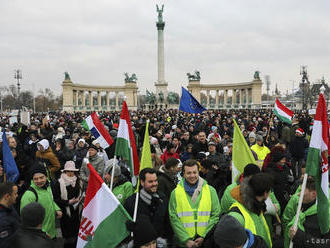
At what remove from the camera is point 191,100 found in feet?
35.6

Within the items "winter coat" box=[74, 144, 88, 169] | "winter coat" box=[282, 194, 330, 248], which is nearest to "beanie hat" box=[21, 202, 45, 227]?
"winter coat" box=[282, 194, 330, 248]

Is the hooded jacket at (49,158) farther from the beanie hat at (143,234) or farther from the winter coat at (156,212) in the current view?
the beanie hat at (143,234)

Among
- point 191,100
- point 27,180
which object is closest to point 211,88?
point 191,100

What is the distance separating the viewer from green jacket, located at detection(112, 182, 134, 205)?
4990 millimetres

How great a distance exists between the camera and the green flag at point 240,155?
16.0ft

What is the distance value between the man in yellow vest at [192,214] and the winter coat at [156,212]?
101 mm

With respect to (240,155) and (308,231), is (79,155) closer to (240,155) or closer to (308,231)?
(240,155)

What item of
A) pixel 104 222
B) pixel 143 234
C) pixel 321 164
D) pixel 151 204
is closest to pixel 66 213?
pixel 151 204

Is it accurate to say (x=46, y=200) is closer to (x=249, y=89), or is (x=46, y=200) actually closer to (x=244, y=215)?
(x=244, y=215)

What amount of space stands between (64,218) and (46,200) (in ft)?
3.49

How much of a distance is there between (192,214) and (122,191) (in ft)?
4.62

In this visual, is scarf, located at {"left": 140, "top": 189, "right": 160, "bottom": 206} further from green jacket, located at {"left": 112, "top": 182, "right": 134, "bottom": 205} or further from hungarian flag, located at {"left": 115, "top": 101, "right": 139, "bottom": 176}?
hungarian flag, located at {"left": 115, "top": 101, "right": 139, "bottom": 176}

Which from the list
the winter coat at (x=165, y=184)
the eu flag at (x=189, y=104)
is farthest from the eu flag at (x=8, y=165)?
the eu flag at (x=189, y=104)

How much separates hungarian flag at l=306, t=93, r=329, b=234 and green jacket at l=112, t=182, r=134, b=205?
2652mm
